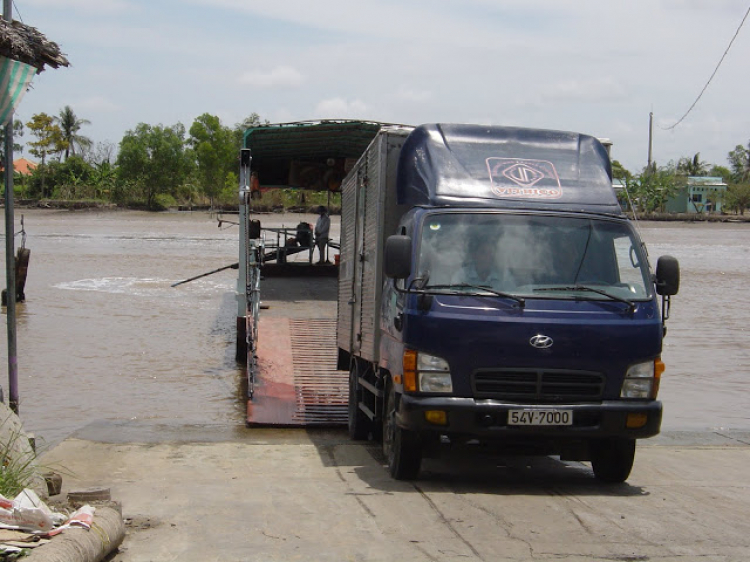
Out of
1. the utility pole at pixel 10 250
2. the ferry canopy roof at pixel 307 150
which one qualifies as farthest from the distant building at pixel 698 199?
the utility pole at pixel 10 250

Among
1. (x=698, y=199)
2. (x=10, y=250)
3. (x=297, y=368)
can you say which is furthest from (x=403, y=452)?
(x=698, y=199)

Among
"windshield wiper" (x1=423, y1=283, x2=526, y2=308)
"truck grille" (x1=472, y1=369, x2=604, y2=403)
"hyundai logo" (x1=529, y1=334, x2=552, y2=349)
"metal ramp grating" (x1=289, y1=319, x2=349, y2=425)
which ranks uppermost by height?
"windshield wiper" (x1=423, y1=283, x2=526, y2=308)

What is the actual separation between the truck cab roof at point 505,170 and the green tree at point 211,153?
71013 millimetres

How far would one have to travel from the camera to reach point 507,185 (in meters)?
7.59

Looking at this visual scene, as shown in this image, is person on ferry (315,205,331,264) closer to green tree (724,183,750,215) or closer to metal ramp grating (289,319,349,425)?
metal ramp grating (289,319,349,425)

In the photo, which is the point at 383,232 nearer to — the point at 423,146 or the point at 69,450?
the point at 423,146

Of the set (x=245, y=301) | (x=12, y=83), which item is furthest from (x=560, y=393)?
(x=245, y=301)

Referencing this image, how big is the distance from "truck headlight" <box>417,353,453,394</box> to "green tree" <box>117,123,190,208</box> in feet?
241

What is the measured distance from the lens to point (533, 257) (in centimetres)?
726

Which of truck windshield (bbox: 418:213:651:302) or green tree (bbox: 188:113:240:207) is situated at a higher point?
green tree (bbox: 188:113:240:207)

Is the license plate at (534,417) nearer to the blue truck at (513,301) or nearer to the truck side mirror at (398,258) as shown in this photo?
the blue truck at (513,301)

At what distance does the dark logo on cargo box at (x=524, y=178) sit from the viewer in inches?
297

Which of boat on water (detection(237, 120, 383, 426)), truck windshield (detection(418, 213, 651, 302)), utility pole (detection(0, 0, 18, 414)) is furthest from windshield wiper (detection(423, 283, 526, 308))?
boat on water (detection(237, 120, 383, 426))

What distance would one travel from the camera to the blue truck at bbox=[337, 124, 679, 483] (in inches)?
269
